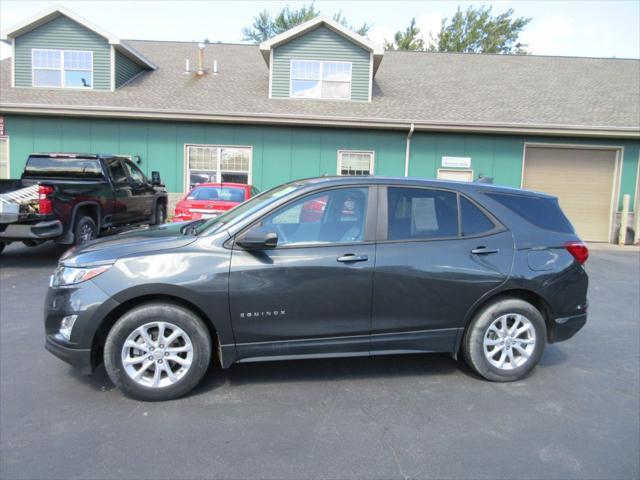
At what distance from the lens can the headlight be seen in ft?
12.3

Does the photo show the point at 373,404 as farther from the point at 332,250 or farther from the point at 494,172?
the point at 494,172

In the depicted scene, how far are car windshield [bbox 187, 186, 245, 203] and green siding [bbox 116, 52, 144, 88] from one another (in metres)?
7.91

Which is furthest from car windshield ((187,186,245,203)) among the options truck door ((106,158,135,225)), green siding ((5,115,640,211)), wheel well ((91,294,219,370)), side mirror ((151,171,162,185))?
wheel well ((91,294,219,370))

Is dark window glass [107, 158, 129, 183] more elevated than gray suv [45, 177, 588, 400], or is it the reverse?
dark window glass [107, 158, 129, 183]

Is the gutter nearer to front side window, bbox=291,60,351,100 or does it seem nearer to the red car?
front side window, bbox=291,60,351,100

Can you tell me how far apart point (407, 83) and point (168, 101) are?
8.23 meters

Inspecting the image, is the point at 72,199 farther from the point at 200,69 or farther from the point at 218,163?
the point at 200,69

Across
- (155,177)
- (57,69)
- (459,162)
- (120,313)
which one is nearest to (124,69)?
(57,69)

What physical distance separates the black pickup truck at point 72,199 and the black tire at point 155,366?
5475 mm

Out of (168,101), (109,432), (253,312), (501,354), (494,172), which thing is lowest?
(109,432)

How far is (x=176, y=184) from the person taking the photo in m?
15.5

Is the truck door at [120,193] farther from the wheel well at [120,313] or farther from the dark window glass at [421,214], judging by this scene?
the dark window glass at [421,214]

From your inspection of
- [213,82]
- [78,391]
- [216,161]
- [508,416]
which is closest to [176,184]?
[216,161]

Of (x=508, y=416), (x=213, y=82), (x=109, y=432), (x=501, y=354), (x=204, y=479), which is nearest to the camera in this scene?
(x=204, y=479)
